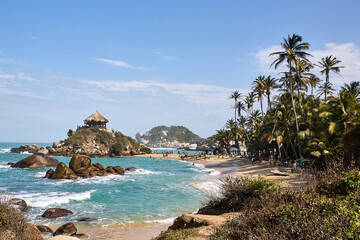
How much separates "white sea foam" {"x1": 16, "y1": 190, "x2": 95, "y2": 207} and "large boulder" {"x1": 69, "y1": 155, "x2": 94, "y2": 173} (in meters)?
13.5

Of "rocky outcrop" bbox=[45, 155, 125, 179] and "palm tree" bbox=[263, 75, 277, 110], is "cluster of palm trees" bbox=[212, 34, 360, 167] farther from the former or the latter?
"rocky outcrop" bbox=[45, 155, 125, 179]

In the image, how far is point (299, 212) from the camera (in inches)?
260

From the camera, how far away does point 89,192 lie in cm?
2781

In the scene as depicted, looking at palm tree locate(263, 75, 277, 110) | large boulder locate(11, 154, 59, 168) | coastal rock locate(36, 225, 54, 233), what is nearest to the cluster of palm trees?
palm tree locate(263, 75, 277, 110)

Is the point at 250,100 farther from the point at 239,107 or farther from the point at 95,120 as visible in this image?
the point at 95,120

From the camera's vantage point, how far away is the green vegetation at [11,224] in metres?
8.39

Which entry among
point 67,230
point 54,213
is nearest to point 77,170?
point 54,213

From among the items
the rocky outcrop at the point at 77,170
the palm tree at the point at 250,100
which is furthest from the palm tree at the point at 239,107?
the rocky outcrop at the point at 77,170

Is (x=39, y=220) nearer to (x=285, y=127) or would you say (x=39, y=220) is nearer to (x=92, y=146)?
(x=285, y=127)

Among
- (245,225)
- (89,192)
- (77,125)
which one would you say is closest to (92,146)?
(77,125)

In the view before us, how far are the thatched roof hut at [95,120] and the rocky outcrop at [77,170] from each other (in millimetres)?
61650

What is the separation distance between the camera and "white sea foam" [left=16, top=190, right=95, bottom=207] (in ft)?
74.3

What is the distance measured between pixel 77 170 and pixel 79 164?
4.94 ft

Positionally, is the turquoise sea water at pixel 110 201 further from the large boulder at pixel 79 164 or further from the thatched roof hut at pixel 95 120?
the thatched roof hut at pixel 95 120
